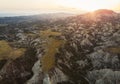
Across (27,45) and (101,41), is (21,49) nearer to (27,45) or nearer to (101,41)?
(27,45)

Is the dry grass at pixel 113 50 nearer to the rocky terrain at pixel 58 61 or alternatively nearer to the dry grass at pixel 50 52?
the rocky terrain at pixel 58 61

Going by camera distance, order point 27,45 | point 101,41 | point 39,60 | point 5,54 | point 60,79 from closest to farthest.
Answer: point 60,79 < point 39,60 < point 5,54 < point 27,45 < point 101,41

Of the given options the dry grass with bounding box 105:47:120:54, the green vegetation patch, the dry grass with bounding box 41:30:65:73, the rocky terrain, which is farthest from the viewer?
the dry grass with bounding box 105:47:120:54

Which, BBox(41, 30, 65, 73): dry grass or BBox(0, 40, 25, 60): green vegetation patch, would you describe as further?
BBox(0, 40, 25, 60): green vegetation patch

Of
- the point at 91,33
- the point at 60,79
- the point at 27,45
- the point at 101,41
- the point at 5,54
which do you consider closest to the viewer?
the point at 60,79

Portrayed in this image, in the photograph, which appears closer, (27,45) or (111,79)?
(111,79)

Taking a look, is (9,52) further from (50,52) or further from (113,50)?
(113,50)

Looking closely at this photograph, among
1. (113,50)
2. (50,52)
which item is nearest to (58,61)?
(50,52)

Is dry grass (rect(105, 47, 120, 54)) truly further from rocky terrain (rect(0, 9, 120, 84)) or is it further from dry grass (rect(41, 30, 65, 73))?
dry grass (rect(41, 30, 65, 73))

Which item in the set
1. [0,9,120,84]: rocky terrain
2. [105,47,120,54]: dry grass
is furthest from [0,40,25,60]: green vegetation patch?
[105,47,120,54]: dry grass

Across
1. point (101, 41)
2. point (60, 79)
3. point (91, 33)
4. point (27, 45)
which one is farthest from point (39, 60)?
A: point (91, 33)

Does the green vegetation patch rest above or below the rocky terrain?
above
